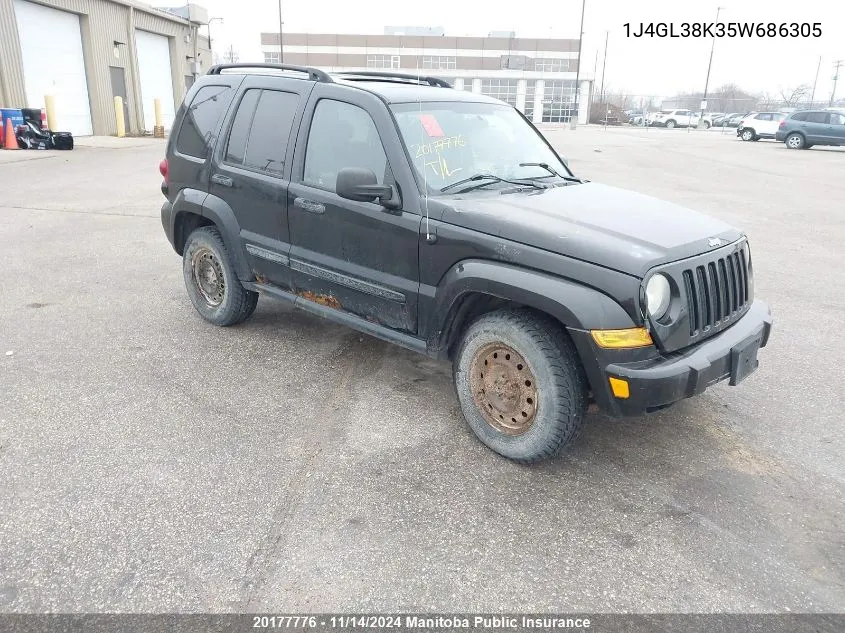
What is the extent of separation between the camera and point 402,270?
3.80m

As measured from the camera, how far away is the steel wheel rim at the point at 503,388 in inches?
132

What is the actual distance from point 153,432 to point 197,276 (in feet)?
6.47

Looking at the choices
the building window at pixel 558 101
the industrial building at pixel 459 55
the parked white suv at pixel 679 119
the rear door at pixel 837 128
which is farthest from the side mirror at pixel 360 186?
the industrial building at pixel 459 55

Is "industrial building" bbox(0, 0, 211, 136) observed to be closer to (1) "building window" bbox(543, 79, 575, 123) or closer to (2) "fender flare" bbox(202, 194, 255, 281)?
(2) "fender flare" bbox(202, 194, 255, 281)

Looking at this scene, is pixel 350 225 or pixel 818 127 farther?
pixel 818 127

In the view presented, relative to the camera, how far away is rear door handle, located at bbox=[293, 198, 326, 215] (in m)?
4.14

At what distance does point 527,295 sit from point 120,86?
1147 inches

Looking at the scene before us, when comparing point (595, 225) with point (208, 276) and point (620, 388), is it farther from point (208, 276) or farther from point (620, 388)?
point (208, 276)

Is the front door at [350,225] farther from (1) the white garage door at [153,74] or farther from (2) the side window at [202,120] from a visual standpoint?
(1) the white garage door at [153,74]

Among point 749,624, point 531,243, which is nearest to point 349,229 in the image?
point 531,243

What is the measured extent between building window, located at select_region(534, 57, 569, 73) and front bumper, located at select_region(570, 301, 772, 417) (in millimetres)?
77571

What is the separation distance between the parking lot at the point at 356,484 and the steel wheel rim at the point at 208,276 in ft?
0.88

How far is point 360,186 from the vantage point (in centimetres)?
356

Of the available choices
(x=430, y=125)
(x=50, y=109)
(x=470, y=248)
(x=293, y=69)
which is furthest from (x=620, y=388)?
(x=50, y=109)
